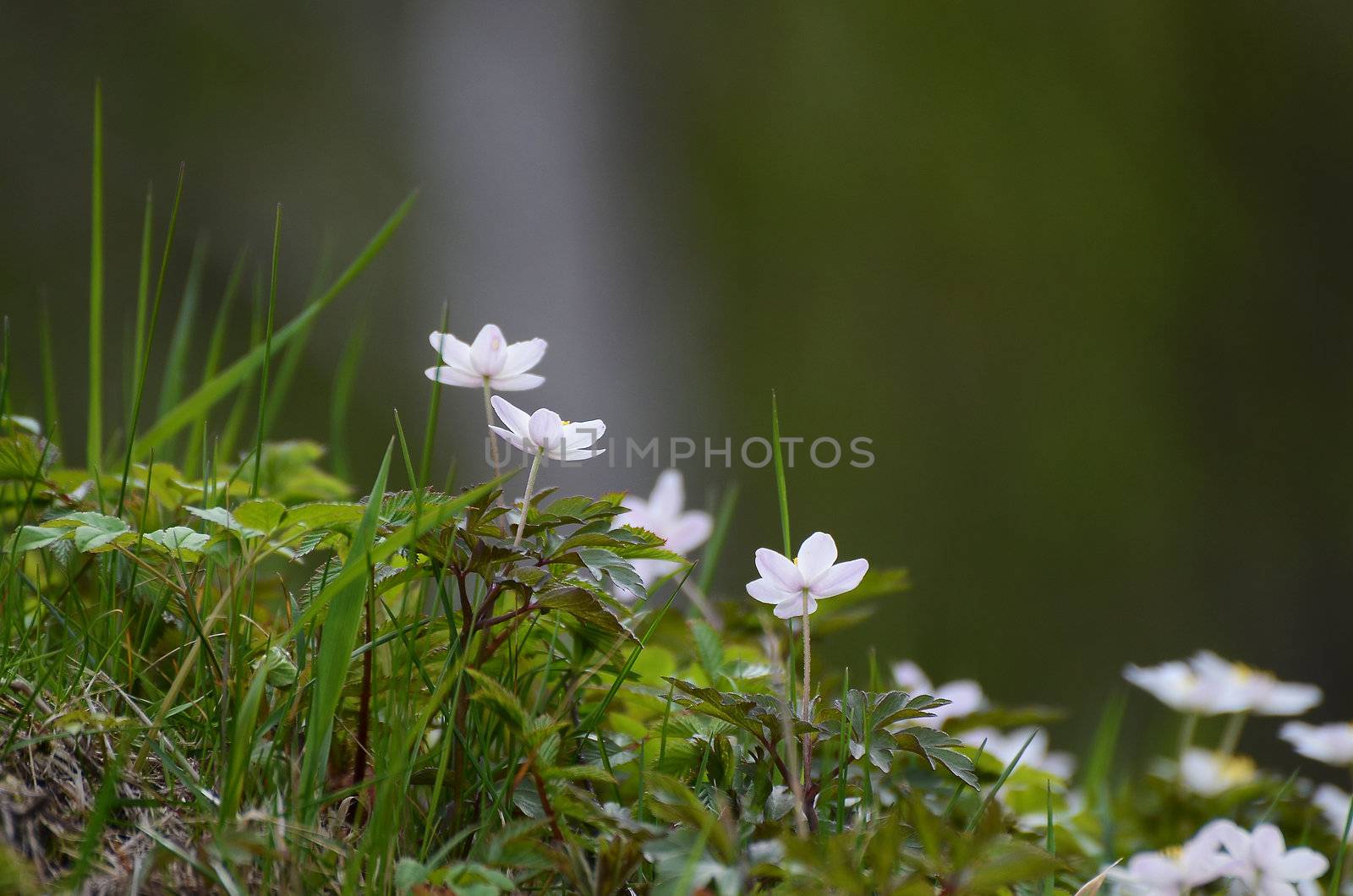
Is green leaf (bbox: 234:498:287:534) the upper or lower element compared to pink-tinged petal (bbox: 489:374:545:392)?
lower

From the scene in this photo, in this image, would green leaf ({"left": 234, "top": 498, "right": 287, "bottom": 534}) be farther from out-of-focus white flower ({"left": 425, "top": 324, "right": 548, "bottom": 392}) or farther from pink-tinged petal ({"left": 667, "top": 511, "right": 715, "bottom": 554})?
pink-tinged petal ({"left": 667, "top": 511, "right": 715, "bottom": 554})

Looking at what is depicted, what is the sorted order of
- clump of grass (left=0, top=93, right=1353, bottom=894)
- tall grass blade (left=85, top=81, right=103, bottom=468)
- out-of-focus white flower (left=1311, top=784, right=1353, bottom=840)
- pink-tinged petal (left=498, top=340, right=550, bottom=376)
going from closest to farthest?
clump of grass (left=0, top=93, right=1353, bottom=894) → pink-tinged petal (left=498, top=340, right=550, bottom=376) → tall grass blade (left=85, top=81, right=103, bottom=468) → out-of-focus white flower (left=1311, top=784, right=1353, bottom=840)

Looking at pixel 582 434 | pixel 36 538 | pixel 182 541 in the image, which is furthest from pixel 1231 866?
pixel 36 538

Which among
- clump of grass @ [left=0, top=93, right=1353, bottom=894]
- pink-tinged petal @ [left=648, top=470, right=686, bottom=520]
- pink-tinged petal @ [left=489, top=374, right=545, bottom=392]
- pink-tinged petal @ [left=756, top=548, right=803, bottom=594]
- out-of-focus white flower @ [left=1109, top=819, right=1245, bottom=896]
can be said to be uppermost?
pink-tinged petal @ [left=489, top=374, right=545, bottom=392]

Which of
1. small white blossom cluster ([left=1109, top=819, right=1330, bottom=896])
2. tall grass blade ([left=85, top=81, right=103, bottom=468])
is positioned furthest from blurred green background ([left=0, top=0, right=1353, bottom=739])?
small white blossom cluster ([left=1109, top=819, right=1330, bottom=896])

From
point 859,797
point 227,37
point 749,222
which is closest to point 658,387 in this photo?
point 749,222

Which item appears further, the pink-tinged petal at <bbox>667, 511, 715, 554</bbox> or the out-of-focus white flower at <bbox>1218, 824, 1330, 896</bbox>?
the pink-tinged petal at <bbox>667, 511, 715, 554</bbox>

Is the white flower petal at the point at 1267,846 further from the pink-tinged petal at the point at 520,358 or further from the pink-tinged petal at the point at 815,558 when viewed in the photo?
the pink-tinged petal at the point at 520,358
